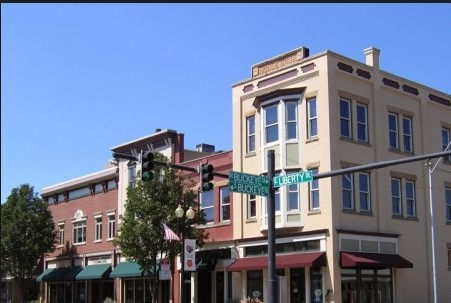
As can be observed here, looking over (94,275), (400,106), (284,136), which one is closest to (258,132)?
(284,136)

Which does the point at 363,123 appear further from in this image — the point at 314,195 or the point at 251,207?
the point at 251,207

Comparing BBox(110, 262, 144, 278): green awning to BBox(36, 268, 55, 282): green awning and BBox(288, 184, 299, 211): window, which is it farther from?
BBox(288, 184, 299, 211): window

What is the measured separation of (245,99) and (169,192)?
255 inches

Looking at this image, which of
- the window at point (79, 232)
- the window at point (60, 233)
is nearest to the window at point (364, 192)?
the window at point (79, 232)

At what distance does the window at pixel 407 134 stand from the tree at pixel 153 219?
11.6 meters

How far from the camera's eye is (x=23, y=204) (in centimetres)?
4919

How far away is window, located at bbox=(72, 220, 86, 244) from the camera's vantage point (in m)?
50.7

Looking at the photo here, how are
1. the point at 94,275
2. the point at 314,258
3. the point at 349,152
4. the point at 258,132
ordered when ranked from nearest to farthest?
the point at 314,258 < the point at 349,152 < the point at 258,132 < the point at 94,275

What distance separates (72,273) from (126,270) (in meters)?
9.22

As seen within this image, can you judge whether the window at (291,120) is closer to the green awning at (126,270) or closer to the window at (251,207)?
the window at (251,207)

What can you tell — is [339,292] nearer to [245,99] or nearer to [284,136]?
[284,136]

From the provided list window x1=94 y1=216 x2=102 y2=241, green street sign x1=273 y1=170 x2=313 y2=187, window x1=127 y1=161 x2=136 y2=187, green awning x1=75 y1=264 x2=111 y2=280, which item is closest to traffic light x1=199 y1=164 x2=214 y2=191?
green street sign x1=273 y1=170 x2=313 y2=187

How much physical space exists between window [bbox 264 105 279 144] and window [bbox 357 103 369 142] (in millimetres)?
4086

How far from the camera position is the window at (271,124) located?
33.9 metres
